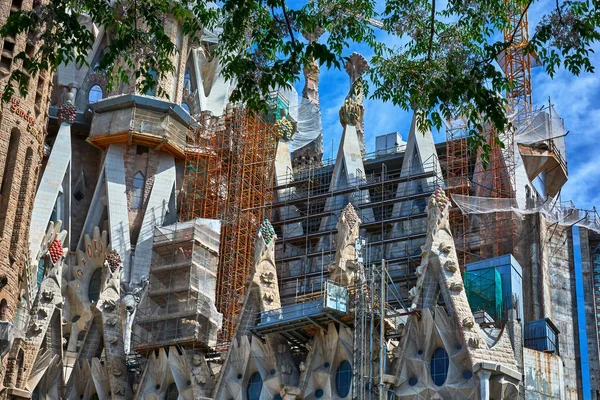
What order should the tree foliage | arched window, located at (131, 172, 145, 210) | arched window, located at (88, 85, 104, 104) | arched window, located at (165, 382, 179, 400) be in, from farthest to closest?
1. arched window, located at (88, 85, 104, 104)
2. arched window, located at (131, 172, 145, 210)
3. arched window, located at (165, 382, 179, 400)
4. the tree foliage

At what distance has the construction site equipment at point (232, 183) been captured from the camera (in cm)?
5066

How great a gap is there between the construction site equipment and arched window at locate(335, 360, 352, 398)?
10668mm

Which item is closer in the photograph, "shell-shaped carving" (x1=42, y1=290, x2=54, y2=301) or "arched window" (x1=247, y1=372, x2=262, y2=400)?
"arched window" (x1=247, y1=372, x2=262, y2=400)

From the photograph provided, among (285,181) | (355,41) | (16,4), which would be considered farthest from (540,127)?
(355,41)

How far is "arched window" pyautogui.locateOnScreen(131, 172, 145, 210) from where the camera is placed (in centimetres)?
5222

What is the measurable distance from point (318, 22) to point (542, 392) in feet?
77.6

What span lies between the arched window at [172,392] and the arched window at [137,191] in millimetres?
12149

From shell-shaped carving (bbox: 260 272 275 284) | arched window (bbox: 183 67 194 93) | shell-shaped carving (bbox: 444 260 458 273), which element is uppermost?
Result: arched window (bbox: 183 67 194 93)

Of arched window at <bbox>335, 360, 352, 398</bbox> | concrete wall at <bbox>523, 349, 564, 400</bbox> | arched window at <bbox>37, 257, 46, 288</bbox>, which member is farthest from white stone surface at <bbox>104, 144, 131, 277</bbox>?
concrete wall at <bbox>523, 349, 564, 400</bbox>

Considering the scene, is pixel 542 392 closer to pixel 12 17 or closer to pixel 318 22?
pixel 318 22

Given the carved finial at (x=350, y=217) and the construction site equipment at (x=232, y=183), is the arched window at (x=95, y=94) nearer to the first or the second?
the construction site equipment at (x=232, y=183)

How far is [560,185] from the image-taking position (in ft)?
178

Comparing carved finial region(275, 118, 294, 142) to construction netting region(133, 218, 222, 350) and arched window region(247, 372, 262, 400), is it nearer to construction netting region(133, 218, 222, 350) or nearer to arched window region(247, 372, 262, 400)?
construction netting region(133, 218, 222, 350)

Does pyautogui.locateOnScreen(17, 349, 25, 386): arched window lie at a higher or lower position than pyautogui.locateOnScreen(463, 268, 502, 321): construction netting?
lower
